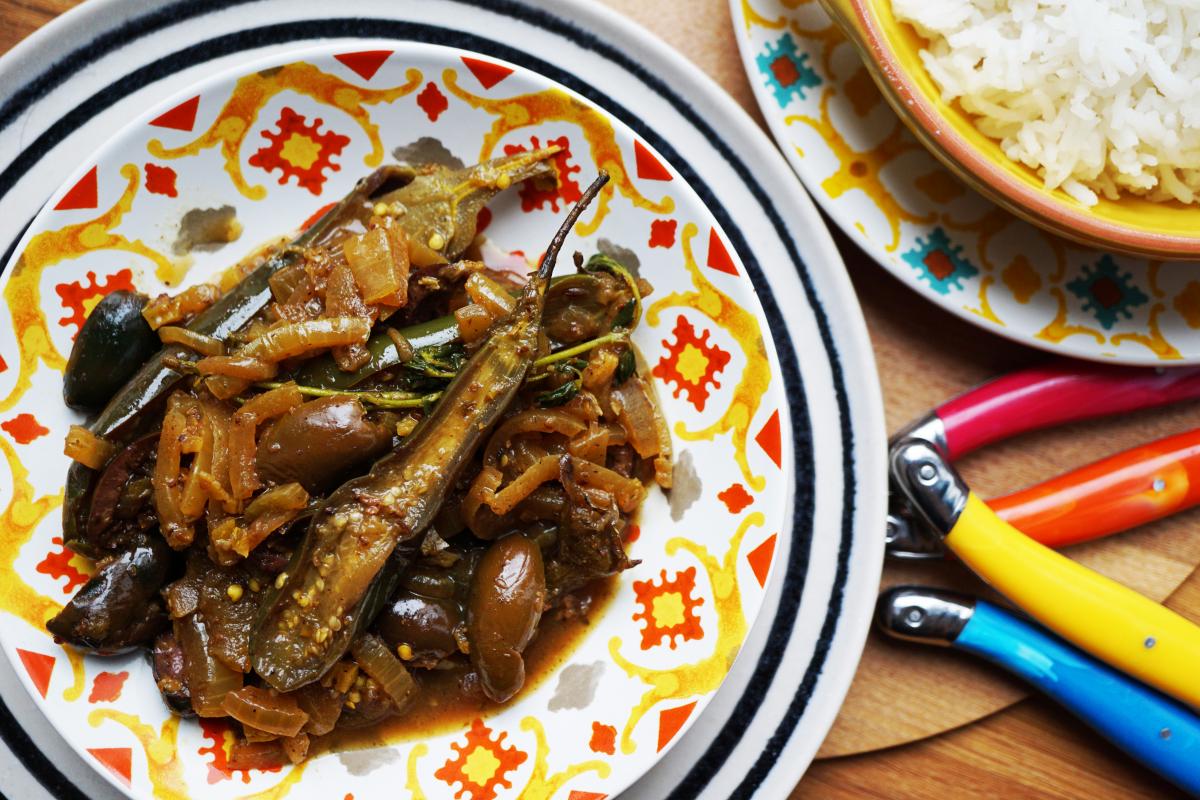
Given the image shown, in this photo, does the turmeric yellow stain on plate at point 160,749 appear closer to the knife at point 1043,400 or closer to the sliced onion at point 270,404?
the sliced onion at point 270,404

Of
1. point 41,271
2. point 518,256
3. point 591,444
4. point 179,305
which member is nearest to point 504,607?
point 591,444

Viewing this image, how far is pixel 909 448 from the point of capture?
102 inches

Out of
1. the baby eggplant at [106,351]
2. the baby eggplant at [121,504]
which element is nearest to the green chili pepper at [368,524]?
the baby eggplant at [121,504]

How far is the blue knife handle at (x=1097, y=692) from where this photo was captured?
2.64 metres

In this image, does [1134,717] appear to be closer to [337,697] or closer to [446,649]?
[446,649]

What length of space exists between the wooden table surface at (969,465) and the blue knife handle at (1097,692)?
0.52ft

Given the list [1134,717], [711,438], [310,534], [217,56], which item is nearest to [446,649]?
[310,534]

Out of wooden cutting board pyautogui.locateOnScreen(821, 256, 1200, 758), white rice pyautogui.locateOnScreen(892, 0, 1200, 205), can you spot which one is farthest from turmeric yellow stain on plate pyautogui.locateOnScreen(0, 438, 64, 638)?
white rice pyautogui.locateOnScreen(892, 0, 1200, 205)

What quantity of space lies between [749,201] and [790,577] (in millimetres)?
1040

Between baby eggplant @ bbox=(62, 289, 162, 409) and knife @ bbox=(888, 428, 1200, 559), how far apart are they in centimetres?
206

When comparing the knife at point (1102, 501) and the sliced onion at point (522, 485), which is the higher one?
the sliced onion at point (522, 485)

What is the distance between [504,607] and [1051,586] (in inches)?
60.2

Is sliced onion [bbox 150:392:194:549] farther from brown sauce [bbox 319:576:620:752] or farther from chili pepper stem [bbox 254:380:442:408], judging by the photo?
brown sauce [bbox 319:576:620:752]

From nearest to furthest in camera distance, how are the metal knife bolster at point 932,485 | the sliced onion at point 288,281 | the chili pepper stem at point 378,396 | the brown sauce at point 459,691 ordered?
the chili pepper stem at point 378,396 < the sliced onion at point 288,281 < the brown sauce at point 459,691 < the metal knife bolster at point 932,485
